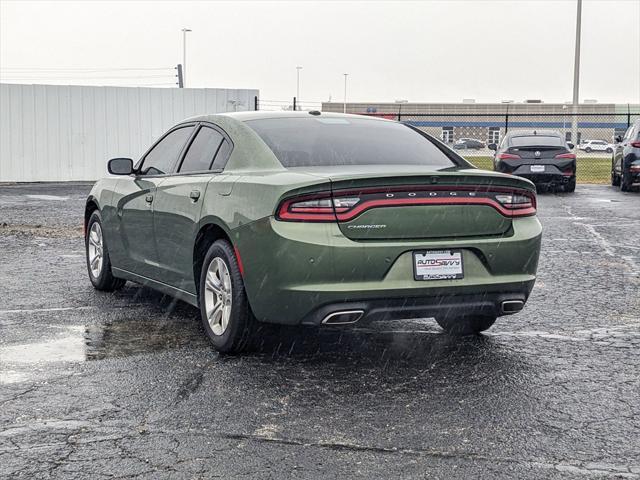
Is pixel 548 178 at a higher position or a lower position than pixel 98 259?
higher

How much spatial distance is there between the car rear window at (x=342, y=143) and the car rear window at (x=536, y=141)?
1516cm

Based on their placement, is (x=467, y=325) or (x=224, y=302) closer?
(x=224, y=302)

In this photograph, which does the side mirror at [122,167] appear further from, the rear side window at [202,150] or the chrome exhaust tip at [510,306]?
the chrome exhaust tip at [510,306]

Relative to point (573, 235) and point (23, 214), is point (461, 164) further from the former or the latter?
point (23, 214)

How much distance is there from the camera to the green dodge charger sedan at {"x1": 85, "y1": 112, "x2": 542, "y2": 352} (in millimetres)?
5105

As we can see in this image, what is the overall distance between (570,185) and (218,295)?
17207 mm

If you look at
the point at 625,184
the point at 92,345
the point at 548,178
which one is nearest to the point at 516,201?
the point at 92,345

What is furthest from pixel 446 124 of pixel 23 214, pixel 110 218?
pixel 110 218

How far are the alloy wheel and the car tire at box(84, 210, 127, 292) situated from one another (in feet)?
7.23

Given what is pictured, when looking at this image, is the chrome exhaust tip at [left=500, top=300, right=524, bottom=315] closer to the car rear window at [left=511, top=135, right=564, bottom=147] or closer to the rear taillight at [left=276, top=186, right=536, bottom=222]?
the rear taillight at [left=276, top=186, right=536, bottom=222]

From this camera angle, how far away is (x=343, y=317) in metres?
5.14

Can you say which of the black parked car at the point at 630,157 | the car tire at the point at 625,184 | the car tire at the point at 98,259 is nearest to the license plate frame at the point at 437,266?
the car tire at the point at 98,259

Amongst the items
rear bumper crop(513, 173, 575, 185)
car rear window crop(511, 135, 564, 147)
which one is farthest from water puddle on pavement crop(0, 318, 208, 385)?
car rear window crop(511, 135, 564, 147)

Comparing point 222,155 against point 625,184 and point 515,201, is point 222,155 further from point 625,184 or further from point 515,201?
point 625,184
